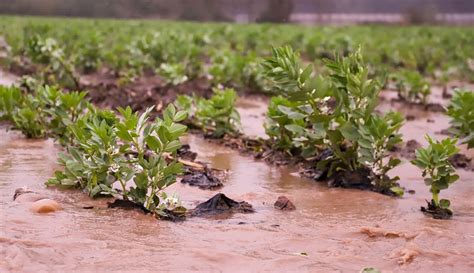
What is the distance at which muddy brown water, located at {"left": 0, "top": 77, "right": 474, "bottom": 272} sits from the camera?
3168mm

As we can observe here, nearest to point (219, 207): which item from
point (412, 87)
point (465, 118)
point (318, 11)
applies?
point (465, 118)

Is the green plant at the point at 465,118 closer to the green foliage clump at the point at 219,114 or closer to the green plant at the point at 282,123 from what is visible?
the green plant at the point at 282,123

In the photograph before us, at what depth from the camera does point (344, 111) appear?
470cm

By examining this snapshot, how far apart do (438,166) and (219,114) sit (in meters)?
2.23

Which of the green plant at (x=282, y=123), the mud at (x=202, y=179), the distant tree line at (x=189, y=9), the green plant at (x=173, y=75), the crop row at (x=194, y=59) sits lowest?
the mud at (x=202, y=179)

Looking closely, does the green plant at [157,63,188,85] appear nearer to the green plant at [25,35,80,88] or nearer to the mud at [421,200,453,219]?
the green plant at [25,35,80,88]

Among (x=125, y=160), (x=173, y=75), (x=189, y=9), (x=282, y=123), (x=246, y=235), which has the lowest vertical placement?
(x=246, y=235)

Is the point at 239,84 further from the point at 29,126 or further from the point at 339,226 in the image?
the point at 339,226

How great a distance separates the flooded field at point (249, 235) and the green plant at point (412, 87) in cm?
415

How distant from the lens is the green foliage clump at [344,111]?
454 centimetres

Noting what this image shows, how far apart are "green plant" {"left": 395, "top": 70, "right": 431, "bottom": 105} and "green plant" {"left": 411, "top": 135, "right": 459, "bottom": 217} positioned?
4.61m

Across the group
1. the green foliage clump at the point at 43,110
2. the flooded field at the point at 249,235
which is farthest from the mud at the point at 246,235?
the green foliage clump at the point at 43,110

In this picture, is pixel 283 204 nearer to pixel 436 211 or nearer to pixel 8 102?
pixel 436 211

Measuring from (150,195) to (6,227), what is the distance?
0.72 metres
